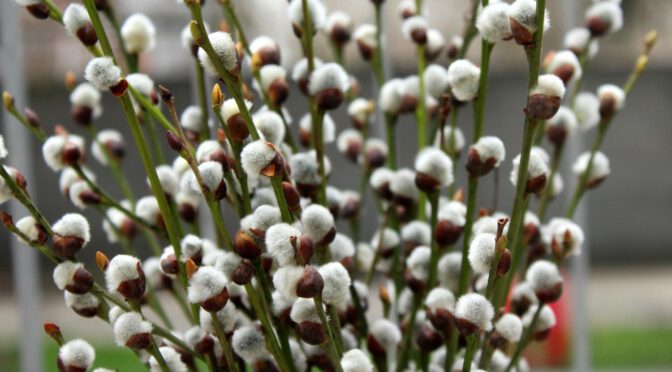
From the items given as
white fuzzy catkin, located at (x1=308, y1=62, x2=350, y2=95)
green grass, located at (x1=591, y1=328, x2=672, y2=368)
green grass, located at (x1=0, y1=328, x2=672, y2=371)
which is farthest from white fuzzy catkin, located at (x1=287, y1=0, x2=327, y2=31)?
green grass, located at (x1=591, y1=328, x2=672, y2=368)

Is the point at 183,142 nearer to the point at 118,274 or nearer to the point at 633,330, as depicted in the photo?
the point at 118,274

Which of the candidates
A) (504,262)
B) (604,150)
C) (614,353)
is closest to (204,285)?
(504,262)

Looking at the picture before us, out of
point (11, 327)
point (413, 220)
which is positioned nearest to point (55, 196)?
point (11, 327)

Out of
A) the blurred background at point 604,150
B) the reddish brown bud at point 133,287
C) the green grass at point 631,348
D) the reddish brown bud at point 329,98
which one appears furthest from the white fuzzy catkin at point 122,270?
the blurred background at point 604,150

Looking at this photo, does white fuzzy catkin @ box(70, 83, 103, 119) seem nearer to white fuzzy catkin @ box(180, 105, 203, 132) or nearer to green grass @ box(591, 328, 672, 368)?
white fuzzy catkin @ box(180, 105, 203, 132)

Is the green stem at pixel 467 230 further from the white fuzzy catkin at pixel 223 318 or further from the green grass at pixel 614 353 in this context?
the green grass at pixel 614 353

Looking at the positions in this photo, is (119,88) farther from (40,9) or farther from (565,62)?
A: (565,62)
